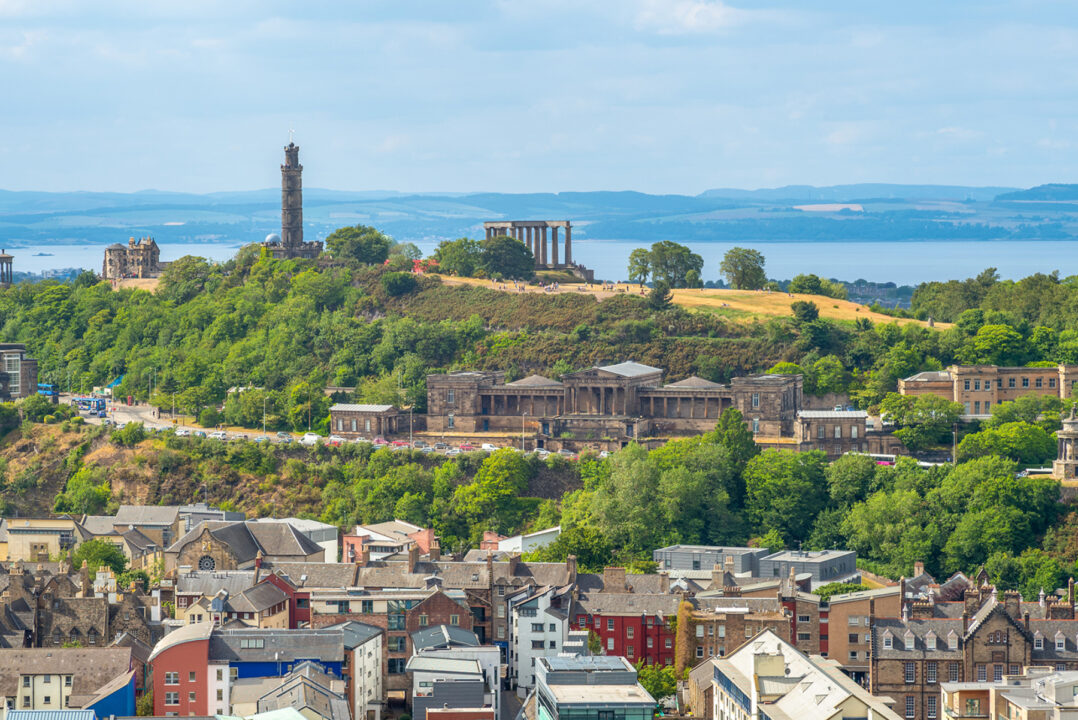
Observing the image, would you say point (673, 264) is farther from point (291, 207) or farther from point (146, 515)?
point (146, 515)

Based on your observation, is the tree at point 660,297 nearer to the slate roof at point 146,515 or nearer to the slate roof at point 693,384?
the slate roof at point 693,384

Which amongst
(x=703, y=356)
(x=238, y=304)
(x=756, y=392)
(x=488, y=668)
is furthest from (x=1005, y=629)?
(x=238, y=304)

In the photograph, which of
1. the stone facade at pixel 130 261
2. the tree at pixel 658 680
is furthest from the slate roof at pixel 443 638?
the stone facade at pixel 130 261

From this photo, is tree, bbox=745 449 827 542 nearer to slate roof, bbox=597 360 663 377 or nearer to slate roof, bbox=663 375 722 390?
slate roof, bbox=663 375 722 390

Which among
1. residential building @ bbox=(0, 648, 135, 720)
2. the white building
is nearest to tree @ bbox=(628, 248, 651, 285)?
the white building

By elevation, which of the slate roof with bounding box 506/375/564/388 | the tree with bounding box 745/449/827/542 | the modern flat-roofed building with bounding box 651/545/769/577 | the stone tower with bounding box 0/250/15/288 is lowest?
the modern flat-roofed building with bounding box 651/545/769/577

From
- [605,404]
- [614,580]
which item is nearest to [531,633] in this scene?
[614,580]
